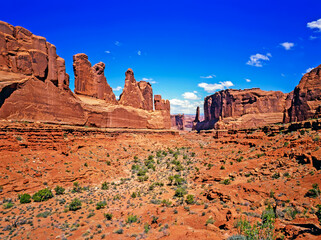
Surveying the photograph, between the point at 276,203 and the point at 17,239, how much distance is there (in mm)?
14749

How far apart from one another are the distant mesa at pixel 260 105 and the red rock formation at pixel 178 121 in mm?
21250

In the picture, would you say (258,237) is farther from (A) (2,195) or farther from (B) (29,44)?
(B) (29,44)

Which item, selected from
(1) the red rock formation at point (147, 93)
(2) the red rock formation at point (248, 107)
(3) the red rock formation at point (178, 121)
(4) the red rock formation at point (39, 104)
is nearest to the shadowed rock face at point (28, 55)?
(4) the red rock formation at point (39, 104)

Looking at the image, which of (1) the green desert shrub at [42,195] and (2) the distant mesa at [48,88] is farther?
(2) the distant mesa at [48,88]

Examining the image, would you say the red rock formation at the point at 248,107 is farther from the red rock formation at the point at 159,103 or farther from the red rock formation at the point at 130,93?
the red rock formation at the point at 130,93

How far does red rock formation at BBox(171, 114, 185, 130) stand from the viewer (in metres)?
129

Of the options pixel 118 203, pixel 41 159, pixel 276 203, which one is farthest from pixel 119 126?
pixel 276 203

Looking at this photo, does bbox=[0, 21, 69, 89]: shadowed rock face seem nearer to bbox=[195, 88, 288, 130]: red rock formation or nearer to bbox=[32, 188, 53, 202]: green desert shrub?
bbox=[32, 188, 53, 202]: green desert shrub

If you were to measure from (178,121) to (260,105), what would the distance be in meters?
61.6

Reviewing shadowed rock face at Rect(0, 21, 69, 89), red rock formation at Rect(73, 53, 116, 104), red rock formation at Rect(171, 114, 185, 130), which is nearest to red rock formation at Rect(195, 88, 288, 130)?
red rock formation at Rect(171, 114, 185, 130)

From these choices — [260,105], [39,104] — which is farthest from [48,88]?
[260,105]

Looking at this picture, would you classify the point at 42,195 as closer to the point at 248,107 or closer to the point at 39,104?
the point at 39,104

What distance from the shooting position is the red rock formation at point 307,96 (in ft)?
117

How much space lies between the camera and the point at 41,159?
60.0 feet
